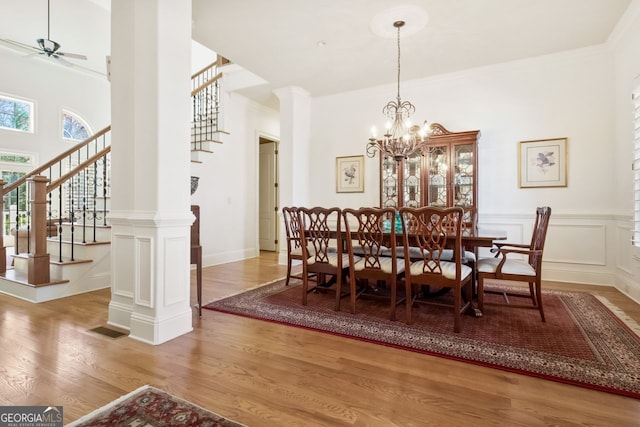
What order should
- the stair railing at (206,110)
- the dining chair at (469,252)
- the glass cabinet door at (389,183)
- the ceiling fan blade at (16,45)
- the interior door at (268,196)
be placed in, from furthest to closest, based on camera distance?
1. the interior door at (268,196)
2. the ceiling fan blade at (16,45)
3. the stair railing at (206,110)
4. the glass cabinet door at (389,183)
5. the dining chair at (469,252)

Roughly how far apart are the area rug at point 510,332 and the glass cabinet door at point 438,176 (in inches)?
66.9

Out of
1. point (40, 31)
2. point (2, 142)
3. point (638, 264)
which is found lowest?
point (638, 264)

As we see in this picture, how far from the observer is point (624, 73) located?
3629 mm

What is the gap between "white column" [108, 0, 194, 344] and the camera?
7.64 ft

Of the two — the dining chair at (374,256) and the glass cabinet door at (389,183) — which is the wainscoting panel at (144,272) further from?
the glass cabinet door at (389,183)

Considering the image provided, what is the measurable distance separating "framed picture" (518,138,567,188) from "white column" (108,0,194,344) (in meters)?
4.25

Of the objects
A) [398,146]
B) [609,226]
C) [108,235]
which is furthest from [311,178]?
[609,226]

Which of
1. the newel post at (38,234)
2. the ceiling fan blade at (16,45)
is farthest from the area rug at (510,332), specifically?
the ceiling fan blade at (16,45)

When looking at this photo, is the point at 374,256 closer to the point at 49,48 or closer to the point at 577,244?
the point at 577,244

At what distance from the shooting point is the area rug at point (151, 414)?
55.9 inches

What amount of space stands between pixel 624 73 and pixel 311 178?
14.4 feet

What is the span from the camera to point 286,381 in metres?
1.79

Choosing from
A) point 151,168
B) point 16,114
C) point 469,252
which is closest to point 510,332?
point 469,252

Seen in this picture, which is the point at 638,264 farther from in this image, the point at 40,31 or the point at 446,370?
the point at 40,31
